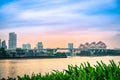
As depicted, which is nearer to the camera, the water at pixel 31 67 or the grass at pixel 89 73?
the grass at pixel 89 73

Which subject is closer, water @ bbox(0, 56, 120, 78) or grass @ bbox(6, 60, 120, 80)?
grass @ bbox(6, 60, 120, 80)

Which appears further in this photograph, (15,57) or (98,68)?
(15,57)

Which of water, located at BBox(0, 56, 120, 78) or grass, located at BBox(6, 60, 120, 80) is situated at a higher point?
grass, located at BBox(6, 60, 120, 80)

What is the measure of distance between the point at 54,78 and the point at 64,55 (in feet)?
590

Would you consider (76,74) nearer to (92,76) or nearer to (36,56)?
(92,76)

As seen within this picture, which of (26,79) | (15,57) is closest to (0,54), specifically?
(15,57)

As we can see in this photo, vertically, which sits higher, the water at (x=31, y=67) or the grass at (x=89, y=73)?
the grass at (x=89, y=73)

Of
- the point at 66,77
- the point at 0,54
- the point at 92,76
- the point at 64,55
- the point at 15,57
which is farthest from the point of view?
the point at 64,55

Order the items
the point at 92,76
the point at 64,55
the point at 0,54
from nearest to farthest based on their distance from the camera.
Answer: the point at 92,76
the point at 0,54
the point at 64,55

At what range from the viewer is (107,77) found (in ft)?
19.8

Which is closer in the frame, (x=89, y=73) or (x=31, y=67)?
(x=89, y=73)

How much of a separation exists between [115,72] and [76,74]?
73cm

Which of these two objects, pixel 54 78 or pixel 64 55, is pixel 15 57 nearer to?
pixel 64 55

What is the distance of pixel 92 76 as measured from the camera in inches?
235
